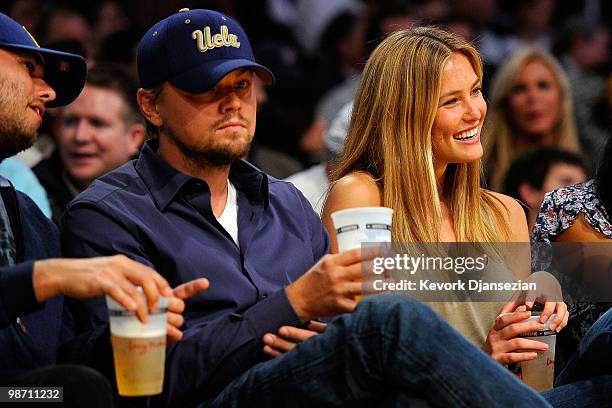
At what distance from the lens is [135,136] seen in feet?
15.5

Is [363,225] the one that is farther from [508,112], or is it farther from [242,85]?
[508,112]

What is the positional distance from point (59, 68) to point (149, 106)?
0.28m

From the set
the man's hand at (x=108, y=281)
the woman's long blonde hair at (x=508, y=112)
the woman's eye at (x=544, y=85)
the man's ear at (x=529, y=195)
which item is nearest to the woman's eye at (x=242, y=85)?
the man's hand at (x=108, y=281)

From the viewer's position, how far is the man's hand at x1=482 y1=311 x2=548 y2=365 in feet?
9.96

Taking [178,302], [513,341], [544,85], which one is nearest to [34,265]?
[178,302]

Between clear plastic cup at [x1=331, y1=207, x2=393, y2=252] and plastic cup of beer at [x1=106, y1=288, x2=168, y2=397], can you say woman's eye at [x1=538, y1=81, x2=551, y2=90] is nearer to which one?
clear plastic cup at [x1=331, y1=207, x2=393, y2=252]

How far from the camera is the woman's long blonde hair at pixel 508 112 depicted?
5895 millimetres

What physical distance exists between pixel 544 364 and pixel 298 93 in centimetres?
371

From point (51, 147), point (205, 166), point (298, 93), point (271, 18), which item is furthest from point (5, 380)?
point (271, 18)

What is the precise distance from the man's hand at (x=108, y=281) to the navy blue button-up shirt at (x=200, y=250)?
0.35 meters

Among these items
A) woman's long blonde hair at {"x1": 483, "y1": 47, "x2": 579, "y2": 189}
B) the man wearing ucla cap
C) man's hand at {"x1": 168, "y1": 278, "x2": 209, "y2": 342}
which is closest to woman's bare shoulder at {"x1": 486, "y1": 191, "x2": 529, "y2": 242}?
the man wearing ucla cap

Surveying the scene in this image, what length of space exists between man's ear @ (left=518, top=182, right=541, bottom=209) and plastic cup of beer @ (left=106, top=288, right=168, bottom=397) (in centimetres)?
265

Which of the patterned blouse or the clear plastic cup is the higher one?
the clear plastic cup

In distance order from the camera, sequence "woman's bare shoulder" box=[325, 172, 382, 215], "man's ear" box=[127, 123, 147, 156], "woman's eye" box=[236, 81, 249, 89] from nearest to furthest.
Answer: "woman's eye" box=[236, 81, 249, 89] → "woman's bare shoulder" box=[325, 172, 382, 215] → "man's ear" box=[127, 123, 147, 156]
